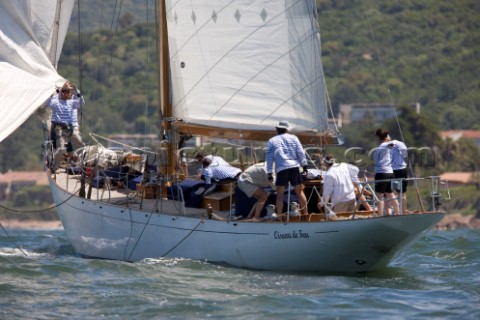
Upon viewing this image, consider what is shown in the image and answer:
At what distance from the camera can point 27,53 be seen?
66.2 feet

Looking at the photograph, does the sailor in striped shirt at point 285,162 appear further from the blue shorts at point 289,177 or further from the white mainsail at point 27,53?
the white mainsail at point 27,53

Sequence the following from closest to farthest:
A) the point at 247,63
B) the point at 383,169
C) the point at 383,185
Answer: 1. the point at 383,185
2. the point at 383,169
3. the point at 247,63

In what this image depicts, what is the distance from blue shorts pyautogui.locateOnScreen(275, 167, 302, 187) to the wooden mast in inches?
120

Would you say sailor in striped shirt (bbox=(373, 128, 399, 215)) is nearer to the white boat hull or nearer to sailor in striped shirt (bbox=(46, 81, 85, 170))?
the white boat hull

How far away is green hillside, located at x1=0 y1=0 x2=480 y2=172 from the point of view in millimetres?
79750

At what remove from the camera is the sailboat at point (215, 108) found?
18.5 m

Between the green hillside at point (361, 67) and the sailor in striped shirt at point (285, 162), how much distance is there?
50.2m

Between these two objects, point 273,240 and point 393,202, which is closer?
point 273,240

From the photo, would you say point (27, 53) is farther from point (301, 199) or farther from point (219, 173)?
point (301, 199)

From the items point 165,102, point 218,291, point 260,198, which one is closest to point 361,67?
point 165,102

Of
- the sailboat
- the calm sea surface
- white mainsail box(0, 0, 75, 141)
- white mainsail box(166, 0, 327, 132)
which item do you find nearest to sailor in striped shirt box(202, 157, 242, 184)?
the sailboat

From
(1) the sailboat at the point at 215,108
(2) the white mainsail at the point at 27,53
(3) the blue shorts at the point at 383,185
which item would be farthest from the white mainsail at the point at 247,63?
→ (2) the white mainsail at the point at 27,53

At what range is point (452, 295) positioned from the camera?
1641cm

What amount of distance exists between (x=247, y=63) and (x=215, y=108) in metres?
0.86
